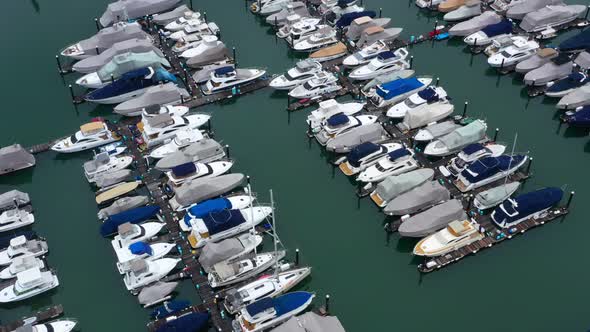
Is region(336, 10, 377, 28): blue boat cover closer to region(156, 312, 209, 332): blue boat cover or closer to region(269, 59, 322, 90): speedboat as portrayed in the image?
region(269, 59, 322, 90): speedboat

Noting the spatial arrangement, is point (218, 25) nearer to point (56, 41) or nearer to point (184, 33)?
point (184, 33)

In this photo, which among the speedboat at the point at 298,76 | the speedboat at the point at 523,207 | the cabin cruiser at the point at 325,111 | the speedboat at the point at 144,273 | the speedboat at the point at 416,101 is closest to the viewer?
the speedboat at the point at 144,273

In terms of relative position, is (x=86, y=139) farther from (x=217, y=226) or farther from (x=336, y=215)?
(x=336, y=215)

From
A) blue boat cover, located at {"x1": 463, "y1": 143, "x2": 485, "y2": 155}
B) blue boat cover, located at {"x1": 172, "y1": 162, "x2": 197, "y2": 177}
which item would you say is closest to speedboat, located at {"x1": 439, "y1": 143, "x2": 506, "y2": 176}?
blue boat cover, located at {"x1": 463, "y1": 143, "x2": 485, "y2": 155}

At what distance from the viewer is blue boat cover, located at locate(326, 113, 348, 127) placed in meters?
57.8

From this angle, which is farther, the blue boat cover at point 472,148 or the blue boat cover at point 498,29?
the blue boat cover at point 498,29

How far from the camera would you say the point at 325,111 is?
196ft

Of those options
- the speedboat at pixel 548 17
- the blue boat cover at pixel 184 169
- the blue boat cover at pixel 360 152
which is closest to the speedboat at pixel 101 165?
the blue boat cover at pixel 184 169

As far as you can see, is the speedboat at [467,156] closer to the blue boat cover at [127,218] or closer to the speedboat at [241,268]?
the speedboat at [241,268]

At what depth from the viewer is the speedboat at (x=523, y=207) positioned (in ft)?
162

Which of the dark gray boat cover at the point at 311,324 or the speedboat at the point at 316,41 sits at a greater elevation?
the speedboat at the point at 316,41

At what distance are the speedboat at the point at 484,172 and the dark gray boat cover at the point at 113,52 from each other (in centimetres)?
3572

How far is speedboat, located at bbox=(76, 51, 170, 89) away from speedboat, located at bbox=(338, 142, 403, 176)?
24.5 m

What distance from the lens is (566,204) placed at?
5181cm
